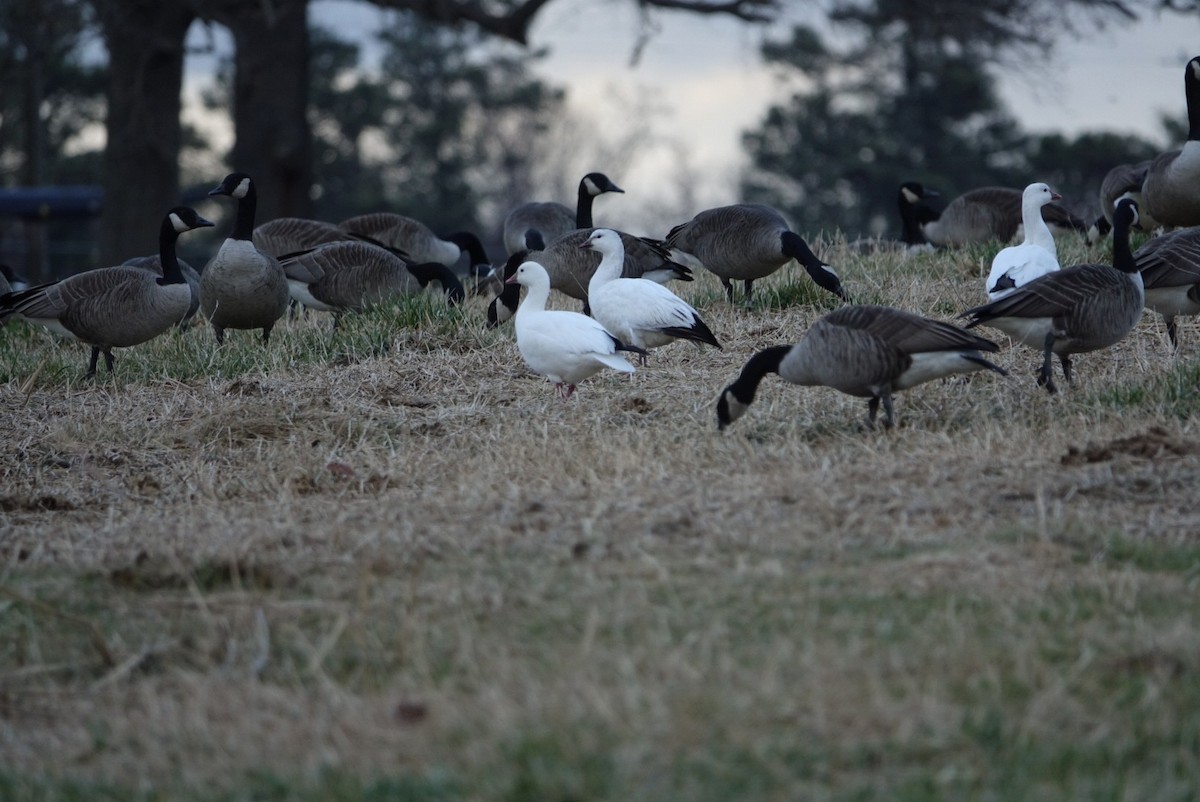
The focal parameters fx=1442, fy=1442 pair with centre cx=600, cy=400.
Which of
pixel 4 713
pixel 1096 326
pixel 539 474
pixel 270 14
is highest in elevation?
pixel 270 14

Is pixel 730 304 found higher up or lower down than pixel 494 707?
higher up

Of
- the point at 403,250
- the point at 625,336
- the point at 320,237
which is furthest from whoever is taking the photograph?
the point at 403,250

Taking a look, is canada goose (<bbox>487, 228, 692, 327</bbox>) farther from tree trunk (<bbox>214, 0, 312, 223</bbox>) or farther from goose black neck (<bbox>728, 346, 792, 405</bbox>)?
tree trunk (<bbox>214, 0, 312, 223</bbox>)

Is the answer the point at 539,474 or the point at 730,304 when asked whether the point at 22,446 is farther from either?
the point at 730,304

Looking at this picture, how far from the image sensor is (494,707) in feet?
12.8

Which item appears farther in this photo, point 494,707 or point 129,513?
point 129,513

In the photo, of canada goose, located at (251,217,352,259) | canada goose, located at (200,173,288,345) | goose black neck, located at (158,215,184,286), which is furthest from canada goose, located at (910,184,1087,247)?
goose black neck, located at (158,215,184,286)

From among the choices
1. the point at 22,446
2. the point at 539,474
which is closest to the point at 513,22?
the point at 22,446

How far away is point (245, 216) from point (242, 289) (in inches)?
45.1

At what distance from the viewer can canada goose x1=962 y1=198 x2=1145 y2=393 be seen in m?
7.68

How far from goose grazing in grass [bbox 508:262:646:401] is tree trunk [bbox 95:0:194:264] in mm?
13082

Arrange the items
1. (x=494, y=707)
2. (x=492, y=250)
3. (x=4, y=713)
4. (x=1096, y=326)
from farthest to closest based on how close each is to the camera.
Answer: (x=492, y=250)
(x=1096, y=326)
(x=4, y=713)
(x=494, y=707)

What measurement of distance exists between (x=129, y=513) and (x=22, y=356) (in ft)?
17.4

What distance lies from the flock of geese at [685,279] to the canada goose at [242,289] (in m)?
0.02
